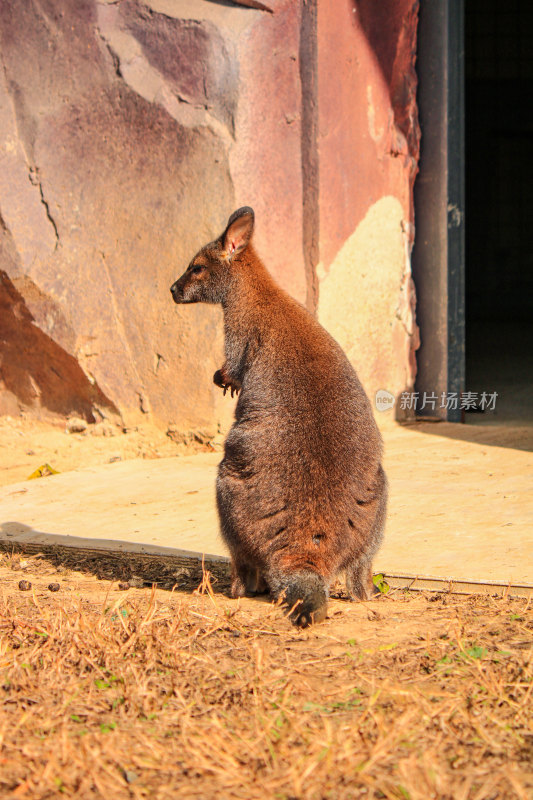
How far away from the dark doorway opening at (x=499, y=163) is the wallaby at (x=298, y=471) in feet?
35.3

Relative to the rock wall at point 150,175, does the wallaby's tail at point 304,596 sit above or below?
below

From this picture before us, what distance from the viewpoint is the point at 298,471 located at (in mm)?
3090

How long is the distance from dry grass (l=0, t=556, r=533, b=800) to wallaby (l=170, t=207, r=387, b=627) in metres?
0.18

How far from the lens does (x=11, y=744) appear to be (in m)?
2.02

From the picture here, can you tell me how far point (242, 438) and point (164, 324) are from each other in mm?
3230

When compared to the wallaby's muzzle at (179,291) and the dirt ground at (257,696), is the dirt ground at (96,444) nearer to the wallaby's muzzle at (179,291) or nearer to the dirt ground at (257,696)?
the wallaby's muzzle at (179,291)

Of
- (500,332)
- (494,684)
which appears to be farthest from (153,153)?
(500,332)

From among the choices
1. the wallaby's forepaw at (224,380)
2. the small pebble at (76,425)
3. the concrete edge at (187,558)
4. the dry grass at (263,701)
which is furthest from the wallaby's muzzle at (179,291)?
the small pebble at (76,425)

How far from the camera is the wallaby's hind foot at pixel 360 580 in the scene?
3.26 meters

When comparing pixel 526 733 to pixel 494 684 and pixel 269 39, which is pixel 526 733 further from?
pixel 269 39

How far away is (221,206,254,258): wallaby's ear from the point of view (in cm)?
368

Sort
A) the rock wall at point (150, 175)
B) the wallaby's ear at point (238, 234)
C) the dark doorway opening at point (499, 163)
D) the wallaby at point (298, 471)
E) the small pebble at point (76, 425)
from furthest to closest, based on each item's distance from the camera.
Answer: the dark doorway opening at point (499, 163)
the small pebble at point (76, 425)
the rock wall at point (150, 175)
the wallaby's ear at point (238, 234)
the wallaby at point (298, 471)

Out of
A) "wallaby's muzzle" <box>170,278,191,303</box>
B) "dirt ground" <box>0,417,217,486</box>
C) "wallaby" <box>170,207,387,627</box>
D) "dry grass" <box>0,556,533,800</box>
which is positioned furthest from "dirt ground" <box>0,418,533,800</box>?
"dirt ground" <box>0,417,217,486</box>

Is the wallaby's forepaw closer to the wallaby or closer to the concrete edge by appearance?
the wallaby
